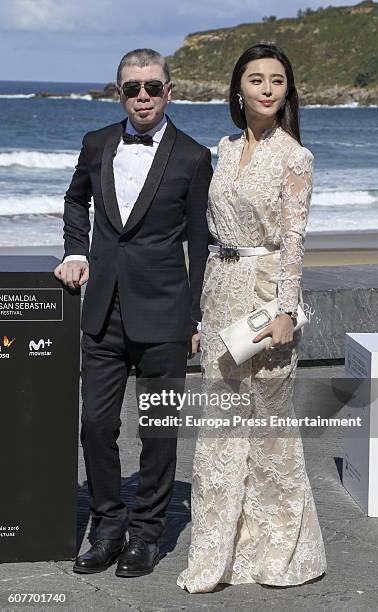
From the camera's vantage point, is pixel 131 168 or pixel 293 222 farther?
pixel 131 168

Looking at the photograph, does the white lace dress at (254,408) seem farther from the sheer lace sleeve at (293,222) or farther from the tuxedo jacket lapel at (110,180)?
the tuxedo jacket lapel at (110,180)

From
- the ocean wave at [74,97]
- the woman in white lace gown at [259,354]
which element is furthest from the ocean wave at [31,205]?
the ocean wave at [74,97]

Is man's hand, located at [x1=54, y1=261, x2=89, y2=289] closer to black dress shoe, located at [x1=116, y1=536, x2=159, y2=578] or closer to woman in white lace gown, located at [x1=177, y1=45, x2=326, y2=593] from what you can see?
woman in white lace gown, located at [x1=177, y1=45, x2=326, y2=593]

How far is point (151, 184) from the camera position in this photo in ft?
13.1

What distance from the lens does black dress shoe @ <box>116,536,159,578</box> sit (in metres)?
4.10

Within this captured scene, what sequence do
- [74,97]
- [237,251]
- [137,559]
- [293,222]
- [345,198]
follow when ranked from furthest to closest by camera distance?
[74,97] < [345,198] < [137,559] < [237,251] < [293,222]

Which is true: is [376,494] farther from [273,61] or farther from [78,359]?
[273,61]

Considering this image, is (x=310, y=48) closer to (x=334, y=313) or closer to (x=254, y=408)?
(x=334, y=313)

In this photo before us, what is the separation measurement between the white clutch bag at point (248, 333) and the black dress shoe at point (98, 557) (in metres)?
0.91

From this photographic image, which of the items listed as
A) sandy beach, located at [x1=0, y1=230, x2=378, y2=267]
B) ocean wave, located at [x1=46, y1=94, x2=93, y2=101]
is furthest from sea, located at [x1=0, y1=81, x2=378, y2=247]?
ocean wave, located at [x1=46, y1=94, x2=93, y2=101]

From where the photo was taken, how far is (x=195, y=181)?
4039 mm

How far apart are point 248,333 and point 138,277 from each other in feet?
1.57

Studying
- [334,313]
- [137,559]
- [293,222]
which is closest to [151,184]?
[293,222]

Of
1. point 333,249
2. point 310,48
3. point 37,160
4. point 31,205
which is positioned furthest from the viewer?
point 310,48
